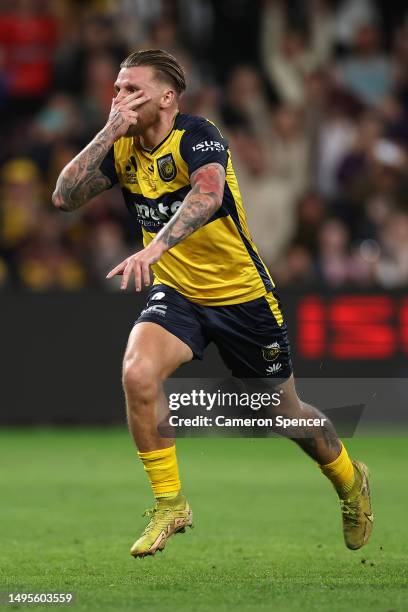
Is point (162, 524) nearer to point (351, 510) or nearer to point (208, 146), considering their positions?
point (351, 510)

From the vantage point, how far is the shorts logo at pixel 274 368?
7.13 metres

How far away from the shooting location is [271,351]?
7129mm

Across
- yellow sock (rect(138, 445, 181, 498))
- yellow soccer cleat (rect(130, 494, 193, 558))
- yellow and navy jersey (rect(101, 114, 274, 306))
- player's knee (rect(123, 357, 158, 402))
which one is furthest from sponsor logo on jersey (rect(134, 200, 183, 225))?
yellow soccer cleat (rect(130, 494, 193, 558))

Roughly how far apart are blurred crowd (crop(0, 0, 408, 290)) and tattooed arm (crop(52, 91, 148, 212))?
716cm

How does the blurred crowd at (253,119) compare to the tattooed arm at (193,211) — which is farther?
the blurred crowd at (253,119)

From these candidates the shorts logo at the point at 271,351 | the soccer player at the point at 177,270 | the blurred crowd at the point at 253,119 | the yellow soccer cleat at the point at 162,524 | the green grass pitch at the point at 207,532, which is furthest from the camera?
the blurred crowd at the point at 253,119

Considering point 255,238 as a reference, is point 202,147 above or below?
above

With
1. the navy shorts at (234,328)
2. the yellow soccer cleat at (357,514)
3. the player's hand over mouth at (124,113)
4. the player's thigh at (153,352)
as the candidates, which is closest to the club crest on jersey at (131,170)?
the player's hand over mouth at (124,113)

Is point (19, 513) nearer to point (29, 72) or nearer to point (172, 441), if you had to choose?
point (172, 441)

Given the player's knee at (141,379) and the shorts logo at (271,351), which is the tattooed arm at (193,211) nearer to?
the player's knee at (141,379)

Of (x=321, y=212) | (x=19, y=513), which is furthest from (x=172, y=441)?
(x=321, y=212)

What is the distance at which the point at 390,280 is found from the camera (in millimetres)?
14117

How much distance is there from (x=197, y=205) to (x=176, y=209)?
1.43 feet

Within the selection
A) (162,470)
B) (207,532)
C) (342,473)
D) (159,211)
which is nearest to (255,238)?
(207,532)
